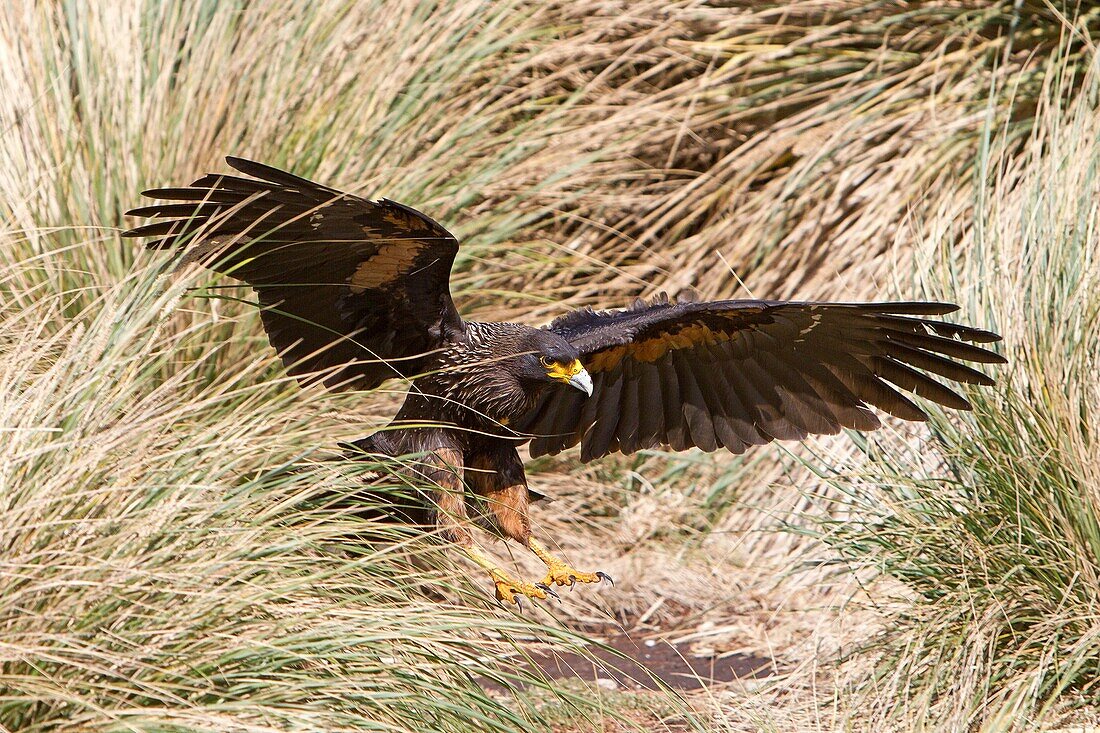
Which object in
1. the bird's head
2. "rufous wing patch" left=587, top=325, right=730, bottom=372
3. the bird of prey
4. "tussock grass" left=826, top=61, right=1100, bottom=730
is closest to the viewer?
"tussock grass" left=826, top=61, right=1100, bottom=730

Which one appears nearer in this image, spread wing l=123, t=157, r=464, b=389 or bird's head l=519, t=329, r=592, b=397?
spread wing l=123, t=157, r=464, b=389

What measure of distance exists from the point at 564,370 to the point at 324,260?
0.82m

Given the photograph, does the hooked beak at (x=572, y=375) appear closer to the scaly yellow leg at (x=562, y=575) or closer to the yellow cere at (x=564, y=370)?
the yellow cere at (x=564, y=370)

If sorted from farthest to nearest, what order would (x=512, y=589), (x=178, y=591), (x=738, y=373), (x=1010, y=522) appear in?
(x=738, y=373)
(x=512, y=589)
(x=1010, y=522)
(x=178, y=591)

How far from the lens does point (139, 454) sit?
274cm

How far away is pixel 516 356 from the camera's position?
13.1ft

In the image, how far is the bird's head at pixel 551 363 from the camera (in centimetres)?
390

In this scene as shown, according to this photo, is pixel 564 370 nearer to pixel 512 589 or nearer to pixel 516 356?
pixel 516 356

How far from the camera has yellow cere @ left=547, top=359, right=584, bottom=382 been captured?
3.90m

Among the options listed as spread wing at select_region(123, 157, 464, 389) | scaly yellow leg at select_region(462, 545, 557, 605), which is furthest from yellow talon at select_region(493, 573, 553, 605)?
spread wing at select_region(123, 157, 464, 389)

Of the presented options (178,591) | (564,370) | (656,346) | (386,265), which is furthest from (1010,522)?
(178,591)

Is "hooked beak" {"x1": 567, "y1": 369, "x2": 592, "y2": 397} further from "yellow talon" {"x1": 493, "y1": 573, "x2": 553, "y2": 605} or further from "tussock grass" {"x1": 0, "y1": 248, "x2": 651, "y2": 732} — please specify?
"tussock grass" {"x1": 0, "y1": 248, "x2": 651, "y2": 732}

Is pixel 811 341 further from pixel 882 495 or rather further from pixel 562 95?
pixel 562 95

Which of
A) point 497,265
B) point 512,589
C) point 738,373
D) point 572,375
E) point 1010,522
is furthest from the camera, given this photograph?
point 497,265
